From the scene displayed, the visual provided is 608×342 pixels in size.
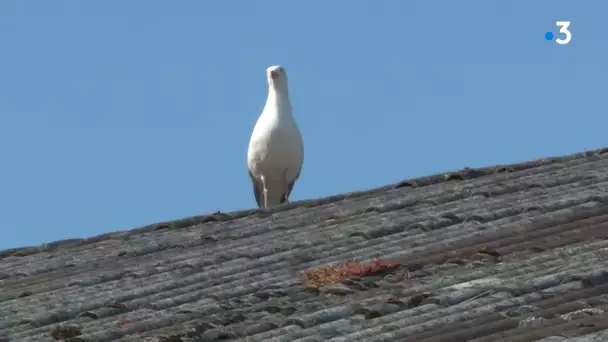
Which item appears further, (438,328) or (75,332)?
(75,332)

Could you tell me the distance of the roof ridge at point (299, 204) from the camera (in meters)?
9.15

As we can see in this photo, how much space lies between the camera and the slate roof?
6.03 m

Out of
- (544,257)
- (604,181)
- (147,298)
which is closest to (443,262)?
(544,257)

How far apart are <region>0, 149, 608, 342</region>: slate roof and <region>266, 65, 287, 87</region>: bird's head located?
449cm

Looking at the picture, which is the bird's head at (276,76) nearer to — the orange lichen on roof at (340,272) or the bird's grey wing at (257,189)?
the bird's grey wing at (257,189)

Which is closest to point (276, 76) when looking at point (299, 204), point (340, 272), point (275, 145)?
point (275, 145)

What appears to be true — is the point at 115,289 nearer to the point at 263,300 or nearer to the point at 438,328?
the point at 263,300

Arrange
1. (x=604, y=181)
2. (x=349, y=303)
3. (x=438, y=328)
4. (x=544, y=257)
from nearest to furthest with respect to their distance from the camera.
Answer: (x=438, y=328), (x=349, y=303), (x=544, y=257), (x=604, y=181)

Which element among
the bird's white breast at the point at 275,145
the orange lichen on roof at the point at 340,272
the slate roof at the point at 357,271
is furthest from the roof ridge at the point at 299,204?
the bird's white breast at the point at 275,145

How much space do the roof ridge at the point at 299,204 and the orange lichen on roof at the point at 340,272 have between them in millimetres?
2204

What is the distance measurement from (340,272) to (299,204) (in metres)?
2.59

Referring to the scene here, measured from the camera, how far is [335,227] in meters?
8.57

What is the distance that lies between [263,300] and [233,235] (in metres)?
1.99

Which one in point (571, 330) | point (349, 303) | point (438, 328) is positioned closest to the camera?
point (571, 330)
